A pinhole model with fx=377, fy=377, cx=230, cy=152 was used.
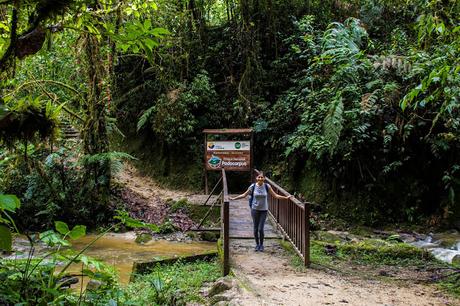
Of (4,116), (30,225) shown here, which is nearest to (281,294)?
(4,116)

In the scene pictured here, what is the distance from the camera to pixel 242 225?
9.32 m

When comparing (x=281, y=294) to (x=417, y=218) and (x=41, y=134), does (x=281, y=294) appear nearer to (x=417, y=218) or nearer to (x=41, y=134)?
(x=41, y=134)

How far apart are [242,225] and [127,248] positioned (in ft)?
10.9

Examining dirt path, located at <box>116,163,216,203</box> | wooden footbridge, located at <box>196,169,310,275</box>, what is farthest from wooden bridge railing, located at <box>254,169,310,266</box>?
dirt path, located at <box>116,163,216,203</box>

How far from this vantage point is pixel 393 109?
1118 centimetres

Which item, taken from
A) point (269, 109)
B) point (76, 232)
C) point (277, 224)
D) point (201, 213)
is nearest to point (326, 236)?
point (277, 224)

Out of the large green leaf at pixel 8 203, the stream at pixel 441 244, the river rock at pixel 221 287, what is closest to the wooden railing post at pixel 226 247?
the river rock at pixel 221 287

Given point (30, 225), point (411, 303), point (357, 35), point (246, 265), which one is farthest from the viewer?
point (357, 35)

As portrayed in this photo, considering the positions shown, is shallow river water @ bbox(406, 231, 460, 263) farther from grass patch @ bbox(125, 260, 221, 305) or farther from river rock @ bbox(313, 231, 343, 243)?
grass patch @ bbox(125, 260, 221, 305)

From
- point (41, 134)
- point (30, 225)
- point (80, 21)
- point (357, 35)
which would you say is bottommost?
point (30, 225)

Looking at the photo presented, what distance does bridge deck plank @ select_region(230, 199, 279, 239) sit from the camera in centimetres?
864

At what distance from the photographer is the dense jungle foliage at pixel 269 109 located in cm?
1077

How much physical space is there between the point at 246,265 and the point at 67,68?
10257mm

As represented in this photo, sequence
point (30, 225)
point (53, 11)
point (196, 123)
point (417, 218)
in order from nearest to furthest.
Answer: point (53, 11) < point (417, 218) < point (30, 225) < point (196, 123)
